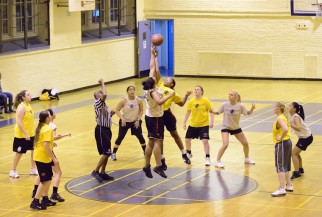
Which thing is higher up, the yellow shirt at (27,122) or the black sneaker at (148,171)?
the yellow shirt at (27,122)

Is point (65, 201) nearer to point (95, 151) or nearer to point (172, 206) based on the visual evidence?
point (172, 206)

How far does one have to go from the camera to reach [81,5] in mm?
28016

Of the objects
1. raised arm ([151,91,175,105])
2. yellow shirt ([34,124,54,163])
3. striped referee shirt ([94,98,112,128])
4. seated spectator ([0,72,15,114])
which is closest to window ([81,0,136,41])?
seated spectator ([0,72,15,114])

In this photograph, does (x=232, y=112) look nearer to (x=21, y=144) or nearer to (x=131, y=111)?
(x=131, y=111)

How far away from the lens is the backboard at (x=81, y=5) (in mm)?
27406

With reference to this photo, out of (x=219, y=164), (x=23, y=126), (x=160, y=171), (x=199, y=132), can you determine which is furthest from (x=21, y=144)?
(x=219, y=164)

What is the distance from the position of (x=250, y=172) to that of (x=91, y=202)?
3.80 metres

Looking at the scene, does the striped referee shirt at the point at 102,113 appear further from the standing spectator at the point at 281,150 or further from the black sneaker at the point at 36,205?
the standing spectator at the point at 281,150

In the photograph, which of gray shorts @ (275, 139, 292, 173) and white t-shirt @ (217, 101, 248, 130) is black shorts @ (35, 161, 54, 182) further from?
white t-shirt @ (217, 101, 248, 130)

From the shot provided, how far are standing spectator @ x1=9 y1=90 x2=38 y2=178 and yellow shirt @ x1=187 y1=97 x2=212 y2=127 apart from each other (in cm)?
345

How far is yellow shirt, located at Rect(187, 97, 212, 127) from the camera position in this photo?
16141 millimetres

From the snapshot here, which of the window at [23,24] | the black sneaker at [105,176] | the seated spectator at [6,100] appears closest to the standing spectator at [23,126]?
the black sneaker at [105,176]

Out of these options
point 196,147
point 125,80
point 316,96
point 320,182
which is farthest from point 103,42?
point 320,182

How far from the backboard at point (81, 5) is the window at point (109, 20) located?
81 centimetres
